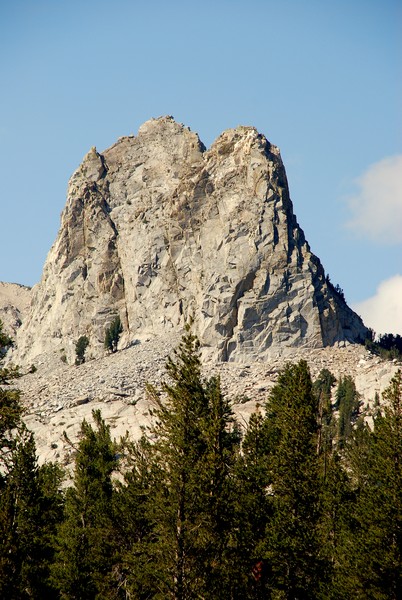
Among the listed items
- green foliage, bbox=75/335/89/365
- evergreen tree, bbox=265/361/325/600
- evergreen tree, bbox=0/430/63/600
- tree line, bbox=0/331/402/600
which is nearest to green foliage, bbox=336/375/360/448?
tree line, bbox=0/331/402/600

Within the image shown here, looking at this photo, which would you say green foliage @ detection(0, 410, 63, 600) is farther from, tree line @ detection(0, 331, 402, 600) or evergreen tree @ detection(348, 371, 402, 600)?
evergreen tree @ detection(348, 371, 402, 600)

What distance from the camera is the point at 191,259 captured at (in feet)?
537

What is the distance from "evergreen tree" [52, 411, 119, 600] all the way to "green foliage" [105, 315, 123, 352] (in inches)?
4239

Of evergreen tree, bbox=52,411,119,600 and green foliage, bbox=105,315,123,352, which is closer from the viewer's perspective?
evergreen tree, bbox=52,411,119,600

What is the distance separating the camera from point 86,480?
5003 centimetres

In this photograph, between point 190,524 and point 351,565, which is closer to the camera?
point 190,524

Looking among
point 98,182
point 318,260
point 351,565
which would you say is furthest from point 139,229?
point 351,565

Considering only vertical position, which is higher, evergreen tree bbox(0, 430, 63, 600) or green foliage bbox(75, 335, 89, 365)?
green foliage bbox(75, 335, 89, 365)

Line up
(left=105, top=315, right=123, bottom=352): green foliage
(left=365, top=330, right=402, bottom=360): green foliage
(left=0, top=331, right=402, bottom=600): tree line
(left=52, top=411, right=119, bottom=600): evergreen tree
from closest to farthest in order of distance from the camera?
(left=0, top=331, right=402, bottom=600): tree line → (left=52, top=411, right=119, bottom=600): evergreen tree → (left=365, top=330, right=402, bottom=360): green foliage → (left=105, top=315, right=123, bottom=352): green foliage

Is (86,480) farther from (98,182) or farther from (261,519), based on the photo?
(98,182)

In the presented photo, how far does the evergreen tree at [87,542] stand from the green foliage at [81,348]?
354 feet

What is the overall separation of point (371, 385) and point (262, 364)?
77.3ft

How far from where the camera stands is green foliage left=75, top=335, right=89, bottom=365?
159375mm

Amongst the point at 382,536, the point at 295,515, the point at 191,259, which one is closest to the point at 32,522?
the point at 295,515
